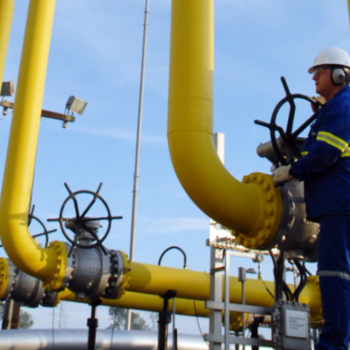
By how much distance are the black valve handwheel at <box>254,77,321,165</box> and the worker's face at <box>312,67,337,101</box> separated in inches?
7.2

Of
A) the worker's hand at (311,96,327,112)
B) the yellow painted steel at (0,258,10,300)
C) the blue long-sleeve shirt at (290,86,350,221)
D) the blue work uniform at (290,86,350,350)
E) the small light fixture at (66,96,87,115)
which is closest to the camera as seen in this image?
the blue work uniform at (290,86,350,350)

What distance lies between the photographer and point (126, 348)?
6.51 m

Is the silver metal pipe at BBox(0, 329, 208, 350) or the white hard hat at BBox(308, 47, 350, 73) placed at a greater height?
the white hard hat at BBox(308, 47, 350, 73)

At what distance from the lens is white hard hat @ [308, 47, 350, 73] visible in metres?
2.84

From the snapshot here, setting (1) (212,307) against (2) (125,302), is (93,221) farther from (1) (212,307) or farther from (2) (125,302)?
(1) (212,307)

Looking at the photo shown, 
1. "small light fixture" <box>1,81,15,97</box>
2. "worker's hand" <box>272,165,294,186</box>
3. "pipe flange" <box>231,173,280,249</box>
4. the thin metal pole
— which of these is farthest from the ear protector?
"small light fixture" <box>1,81,15,97</box>

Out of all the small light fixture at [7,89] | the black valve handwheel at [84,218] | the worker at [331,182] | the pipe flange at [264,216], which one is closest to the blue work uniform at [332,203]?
the worker at [331,182]

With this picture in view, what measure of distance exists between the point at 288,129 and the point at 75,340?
4.30 m

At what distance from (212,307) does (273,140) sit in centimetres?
97

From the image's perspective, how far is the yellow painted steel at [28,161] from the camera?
189 inches

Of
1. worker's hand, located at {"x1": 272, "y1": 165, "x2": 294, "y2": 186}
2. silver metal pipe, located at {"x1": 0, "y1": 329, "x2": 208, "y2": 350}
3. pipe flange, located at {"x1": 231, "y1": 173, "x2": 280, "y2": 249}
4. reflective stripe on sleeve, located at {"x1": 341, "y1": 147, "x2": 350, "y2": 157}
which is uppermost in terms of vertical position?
reflective stripe on sleeve, located at {"x1": 341, "y1": 147, "x2": 350, "y2": 157}

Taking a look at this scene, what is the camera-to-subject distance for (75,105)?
30.0 ft

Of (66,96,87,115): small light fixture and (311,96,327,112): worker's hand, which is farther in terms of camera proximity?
(66,96,87,115): small light fixture

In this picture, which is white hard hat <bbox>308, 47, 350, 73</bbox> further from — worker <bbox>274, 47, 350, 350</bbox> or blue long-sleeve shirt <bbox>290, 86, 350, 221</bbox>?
blue long-sleeve shirt <bbox>290, 86, 350, 221</bbox>
